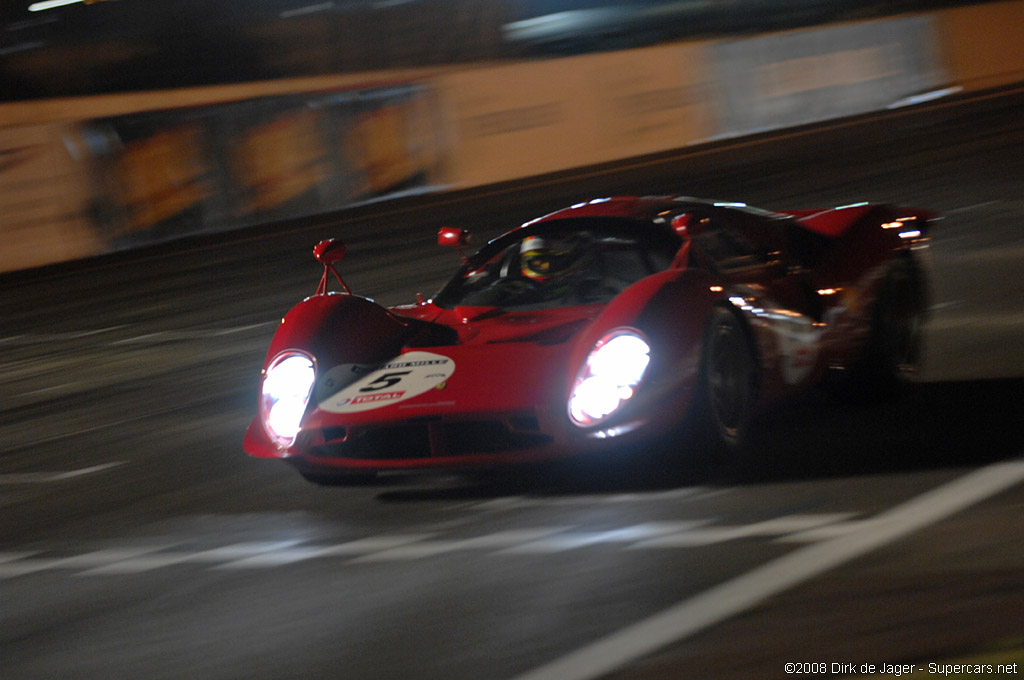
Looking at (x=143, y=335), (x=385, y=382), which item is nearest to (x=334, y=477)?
(x=385, y=382)

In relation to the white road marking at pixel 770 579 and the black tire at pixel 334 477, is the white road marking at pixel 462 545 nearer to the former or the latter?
the black tire at pixel 334 477

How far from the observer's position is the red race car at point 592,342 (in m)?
5.76

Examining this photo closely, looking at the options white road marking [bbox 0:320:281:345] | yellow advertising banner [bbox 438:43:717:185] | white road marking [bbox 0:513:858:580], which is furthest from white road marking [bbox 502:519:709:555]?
yellow advertising banner [bbox 438:43:717:185]

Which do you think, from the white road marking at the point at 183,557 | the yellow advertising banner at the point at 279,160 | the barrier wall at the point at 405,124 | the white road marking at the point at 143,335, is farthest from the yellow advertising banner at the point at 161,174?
the white road marking at the point at 183,557

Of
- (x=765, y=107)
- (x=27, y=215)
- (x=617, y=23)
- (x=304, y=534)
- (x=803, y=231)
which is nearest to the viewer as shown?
(x=304, y=534)

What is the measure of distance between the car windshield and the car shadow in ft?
2.47

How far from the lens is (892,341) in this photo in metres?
7.38

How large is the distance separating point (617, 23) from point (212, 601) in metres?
26.8

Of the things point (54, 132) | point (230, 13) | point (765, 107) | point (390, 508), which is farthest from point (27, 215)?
point (390, 508)

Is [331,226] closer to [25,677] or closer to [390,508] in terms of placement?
[390,508]

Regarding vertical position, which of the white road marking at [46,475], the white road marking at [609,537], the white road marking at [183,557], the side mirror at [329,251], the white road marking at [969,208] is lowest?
the white road marking at [609,537]

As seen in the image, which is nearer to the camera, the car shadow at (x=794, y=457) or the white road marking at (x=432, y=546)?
the white road marking at (x=432, y=546)

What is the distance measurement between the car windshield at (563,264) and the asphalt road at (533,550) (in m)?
0.76

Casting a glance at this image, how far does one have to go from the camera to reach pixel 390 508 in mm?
6051
